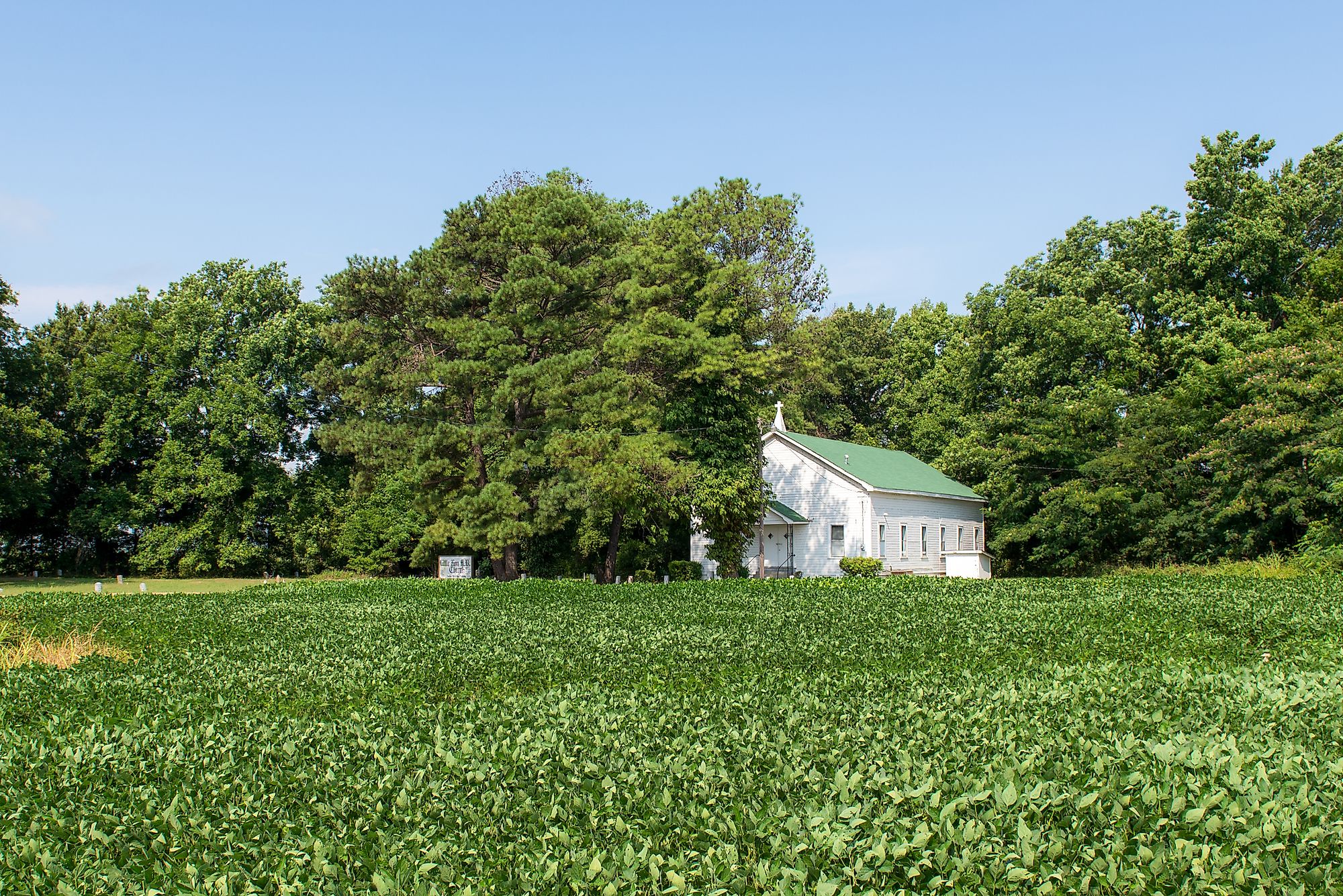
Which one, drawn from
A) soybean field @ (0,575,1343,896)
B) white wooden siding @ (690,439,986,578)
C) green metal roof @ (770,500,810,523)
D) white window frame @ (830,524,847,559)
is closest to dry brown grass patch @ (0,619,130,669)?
soybean field @ (0,575,1343,896)

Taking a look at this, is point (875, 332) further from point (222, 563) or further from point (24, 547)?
point (24, 547)

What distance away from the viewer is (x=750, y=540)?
3316 centimetres

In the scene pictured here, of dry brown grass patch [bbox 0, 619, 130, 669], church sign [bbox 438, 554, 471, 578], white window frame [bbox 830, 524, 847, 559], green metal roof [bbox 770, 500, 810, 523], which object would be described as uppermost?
green metal roof [bbox 770, 500, 810, 523]

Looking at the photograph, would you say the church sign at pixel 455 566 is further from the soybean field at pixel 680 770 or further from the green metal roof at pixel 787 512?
the soybean field at pixel 680 770

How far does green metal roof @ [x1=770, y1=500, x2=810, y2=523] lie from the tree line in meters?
2.51

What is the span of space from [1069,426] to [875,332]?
739 inches

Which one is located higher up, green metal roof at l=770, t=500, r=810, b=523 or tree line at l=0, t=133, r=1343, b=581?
tree line at l=0, t=133, r=1343, b=581

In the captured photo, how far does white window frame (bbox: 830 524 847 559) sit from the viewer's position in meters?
33.7

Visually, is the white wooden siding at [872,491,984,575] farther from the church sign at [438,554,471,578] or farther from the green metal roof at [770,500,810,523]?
the church sign at [438,554,471,578]

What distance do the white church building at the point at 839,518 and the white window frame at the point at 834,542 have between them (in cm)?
2

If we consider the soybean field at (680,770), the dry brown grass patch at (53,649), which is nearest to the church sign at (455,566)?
the dry brown grass patch at (53,649)

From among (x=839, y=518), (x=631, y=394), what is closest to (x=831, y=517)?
(x=839, y=518)

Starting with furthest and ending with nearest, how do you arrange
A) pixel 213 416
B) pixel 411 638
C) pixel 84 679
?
pixel 213 416 → pixel 411 638 → pixel 84 679

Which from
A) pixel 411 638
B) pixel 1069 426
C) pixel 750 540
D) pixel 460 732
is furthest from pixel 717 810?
pixel 1069 426
